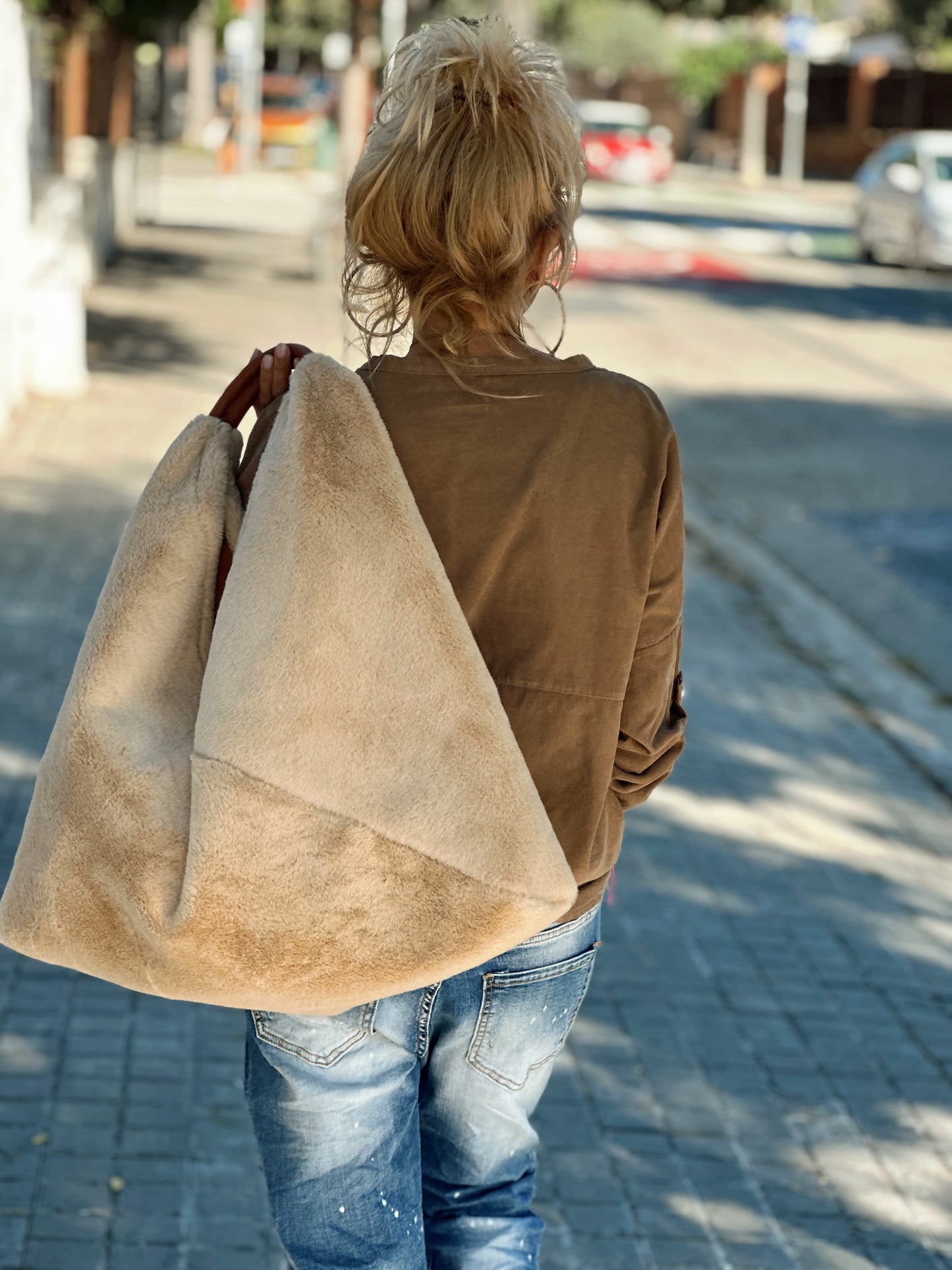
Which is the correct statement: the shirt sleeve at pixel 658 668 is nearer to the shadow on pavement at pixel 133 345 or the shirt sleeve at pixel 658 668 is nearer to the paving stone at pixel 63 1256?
the paving stone at pixel 63 1256

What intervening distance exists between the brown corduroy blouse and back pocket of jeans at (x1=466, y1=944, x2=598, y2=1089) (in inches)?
6.8

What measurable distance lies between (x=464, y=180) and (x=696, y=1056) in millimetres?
2538

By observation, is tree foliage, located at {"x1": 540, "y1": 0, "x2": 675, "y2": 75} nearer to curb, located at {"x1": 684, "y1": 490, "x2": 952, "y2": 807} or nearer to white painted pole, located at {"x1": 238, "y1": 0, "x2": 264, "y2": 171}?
white painted pole, located at {"x1": 238, "y1": 0, "x2": 264, "y2": 171}

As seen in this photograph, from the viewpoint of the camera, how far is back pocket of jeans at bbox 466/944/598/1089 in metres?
1.91

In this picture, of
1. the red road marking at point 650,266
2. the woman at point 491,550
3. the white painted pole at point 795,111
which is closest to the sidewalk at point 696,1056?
the woman at point 491,550

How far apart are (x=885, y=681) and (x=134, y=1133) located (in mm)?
4346

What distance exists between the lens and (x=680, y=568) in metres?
1.86

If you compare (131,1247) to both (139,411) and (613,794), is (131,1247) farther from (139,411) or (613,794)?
(139,411)

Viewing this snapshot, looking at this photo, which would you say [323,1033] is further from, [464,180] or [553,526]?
[464,180]

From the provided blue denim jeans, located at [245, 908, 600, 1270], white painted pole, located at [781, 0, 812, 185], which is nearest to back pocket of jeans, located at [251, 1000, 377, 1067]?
blue denim jeans, located at [245, 908, 600, 1270]

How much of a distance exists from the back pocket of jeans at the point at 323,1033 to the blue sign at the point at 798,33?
39.2 m

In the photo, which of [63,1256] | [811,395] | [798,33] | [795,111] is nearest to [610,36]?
→ [795,111]

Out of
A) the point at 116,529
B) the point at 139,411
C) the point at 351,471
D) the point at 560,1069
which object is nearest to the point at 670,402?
the point at 139,411

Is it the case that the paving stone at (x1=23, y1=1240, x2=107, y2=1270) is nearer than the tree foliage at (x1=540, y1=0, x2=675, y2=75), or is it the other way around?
the paving stone at (x1=23, y1=1240, x2=107, y2=1270)
